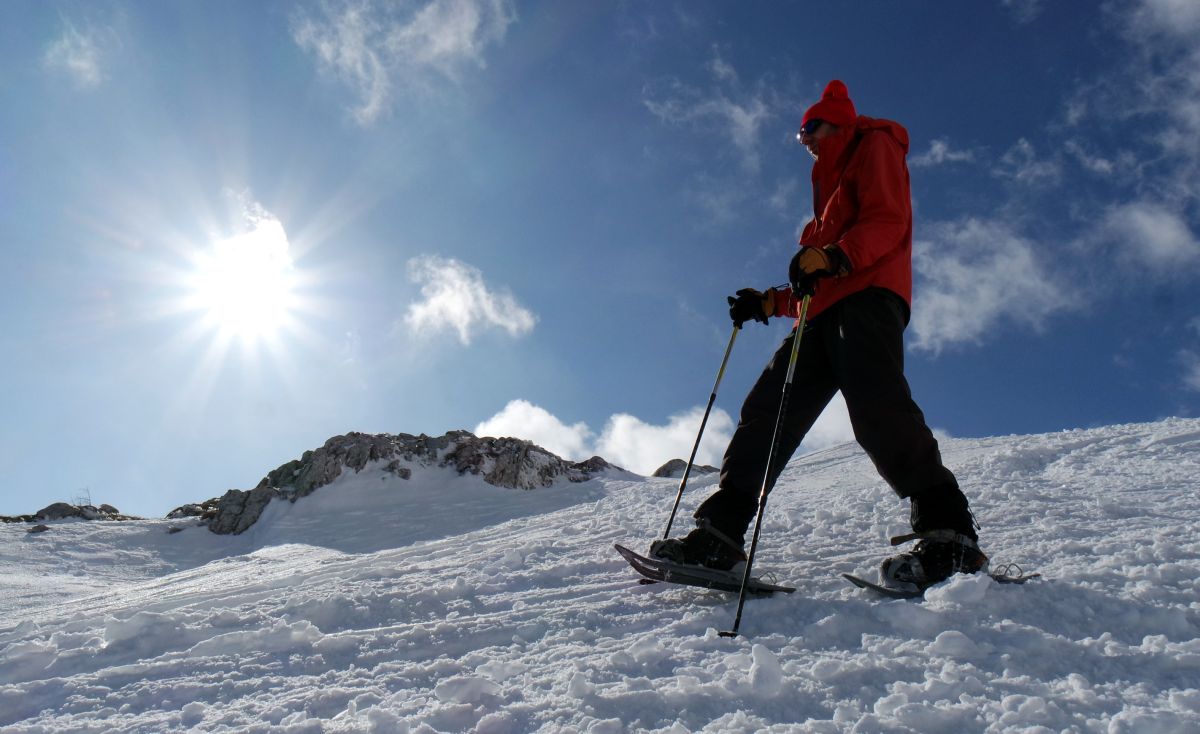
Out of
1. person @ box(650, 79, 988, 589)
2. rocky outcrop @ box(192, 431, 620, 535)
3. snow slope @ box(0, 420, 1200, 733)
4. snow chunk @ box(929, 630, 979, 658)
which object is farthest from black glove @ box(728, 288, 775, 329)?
rocky outcrop @ box(192, 431, 620, 535)

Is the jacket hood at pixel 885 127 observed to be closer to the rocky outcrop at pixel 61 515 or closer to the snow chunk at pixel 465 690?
the snow chunk at pixel 465 690

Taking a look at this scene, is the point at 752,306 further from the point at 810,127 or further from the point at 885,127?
the point at 885,127

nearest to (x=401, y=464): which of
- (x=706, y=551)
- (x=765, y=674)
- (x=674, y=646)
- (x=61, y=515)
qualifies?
(x=61, y=515)

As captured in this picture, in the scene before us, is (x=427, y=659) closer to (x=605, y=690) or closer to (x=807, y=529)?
(x=605, y=690)

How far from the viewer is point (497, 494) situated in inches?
526

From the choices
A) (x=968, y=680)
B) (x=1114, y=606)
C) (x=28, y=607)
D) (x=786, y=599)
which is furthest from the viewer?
(x=28, y=607)

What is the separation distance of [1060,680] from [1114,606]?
57cm

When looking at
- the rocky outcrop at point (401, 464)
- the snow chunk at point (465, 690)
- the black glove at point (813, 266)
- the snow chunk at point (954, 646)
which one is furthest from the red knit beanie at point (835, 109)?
the rocky outcrop at point (401, 464)

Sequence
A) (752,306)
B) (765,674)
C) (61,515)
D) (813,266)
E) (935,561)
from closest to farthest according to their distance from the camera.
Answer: (765,674), (935,561), (813,266), (752,306), (61,515)

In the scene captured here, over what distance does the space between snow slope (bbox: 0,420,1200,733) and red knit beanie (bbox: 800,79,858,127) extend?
2.17 meters

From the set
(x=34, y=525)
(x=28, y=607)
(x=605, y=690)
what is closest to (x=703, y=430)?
(x=605, y=690)

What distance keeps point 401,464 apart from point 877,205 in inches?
503

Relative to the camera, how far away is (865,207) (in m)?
3.09

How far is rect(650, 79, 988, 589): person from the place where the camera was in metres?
2.76
